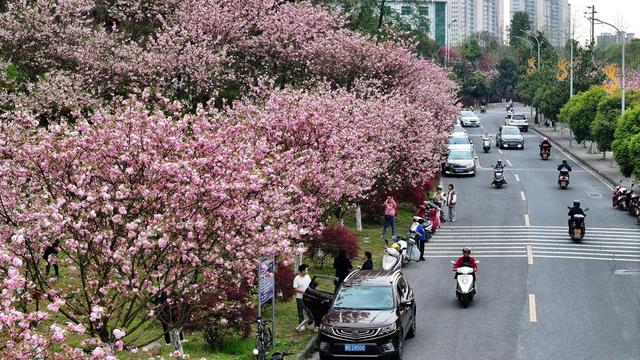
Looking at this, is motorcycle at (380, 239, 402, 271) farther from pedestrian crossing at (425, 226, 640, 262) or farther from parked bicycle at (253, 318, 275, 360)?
parked bicycle at (253, 318, 275, 360)

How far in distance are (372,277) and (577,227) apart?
1503cm

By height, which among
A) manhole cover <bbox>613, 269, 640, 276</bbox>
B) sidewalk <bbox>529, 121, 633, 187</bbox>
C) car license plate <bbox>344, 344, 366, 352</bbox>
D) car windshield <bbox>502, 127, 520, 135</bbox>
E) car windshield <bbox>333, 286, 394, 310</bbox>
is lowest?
manhole cover <bbox>613, 269, 640, 276</bbox>

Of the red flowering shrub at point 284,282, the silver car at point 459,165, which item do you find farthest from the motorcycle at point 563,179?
the red flowering shrub at point 284,282

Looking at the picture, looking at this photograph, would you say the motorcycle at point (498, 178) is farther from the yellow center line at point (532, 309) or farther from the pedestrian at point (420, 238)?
the yellow center line at point (532, 309)

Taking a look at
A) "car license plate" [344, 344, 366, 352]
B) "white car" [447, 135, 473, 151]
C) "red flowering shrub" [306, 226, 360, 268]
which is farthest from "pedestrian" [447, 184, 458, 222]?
"car license plate" [344, 344, 366, 352]

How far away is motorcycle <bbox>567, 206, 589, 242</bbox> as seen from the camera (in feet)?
108

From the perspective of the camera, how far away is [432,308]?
23609 mm

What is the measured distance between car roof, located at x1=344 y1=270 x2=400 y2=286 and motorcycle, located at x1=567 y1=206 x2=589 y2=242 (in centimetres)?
1407

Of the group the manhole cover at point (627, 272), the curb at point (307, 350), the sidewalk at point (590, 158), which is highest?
the sidewalk at point (590, 158)

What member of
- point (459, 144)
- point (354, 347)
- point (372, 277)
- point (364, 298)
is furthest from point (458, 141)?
point (354, 347)

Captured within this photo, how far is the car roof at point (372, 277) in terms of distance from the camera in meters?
20.0

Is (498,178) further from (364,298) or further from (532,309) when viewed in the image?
(364,298)

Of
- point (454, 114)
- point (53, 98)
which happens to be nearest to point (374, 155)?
point (53, 98)

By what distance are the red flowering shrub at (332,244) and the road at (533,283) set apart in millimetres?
1951
